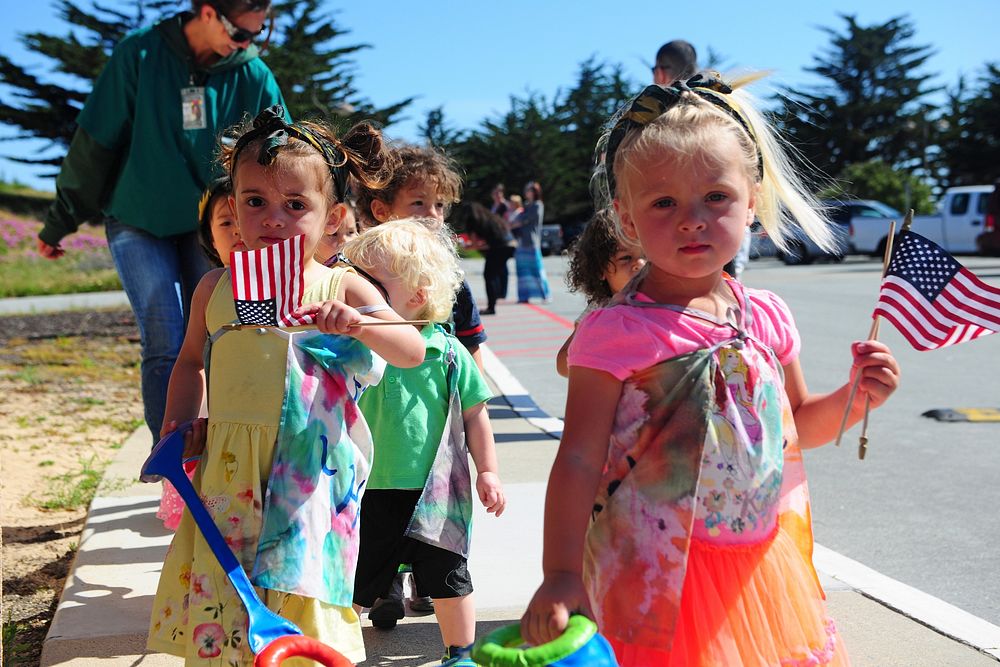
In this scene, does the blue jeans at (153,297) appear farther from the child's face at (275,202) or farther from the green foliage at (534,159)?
the green foliage at (534,159)

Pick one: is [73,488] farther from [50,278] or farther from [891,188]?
[891,188]

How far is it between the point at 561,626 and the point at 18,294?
2168 centimetres

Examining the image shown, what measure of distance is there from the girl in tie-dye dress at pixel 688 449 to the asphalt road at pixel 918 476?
5.81 ft

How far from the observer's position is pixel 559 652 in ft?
4.70

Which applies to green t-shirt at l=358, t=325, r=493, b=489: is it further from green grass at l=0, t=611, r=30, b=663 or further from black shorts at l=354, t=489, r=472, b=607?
green grass at l=0, t=611, r=30, b=663

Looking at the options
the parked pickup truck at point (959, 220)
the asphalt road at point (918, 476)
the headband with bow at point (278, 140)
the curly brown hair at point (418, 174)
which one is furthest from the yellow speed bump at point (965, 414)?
the parked pickup truck at point (959, 220)

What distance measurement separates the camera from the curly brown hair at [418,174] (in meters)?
3.97

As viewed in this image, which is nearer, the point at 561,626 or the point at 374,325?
the point at 561,626

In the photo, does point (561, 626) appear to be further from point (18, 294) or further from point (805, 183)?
point (18, 294)

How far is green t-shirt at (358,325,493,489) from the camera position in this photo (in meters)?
2.92

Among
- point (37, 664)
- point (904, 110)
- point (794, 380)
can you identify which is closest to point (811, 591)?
point (794, 380)

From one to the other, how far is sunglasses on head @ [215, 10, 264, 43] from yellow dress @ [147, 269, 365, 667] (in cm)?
194

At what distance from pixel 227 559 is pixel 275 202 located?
0.86 meters

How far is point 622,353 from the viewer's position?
1887mm
